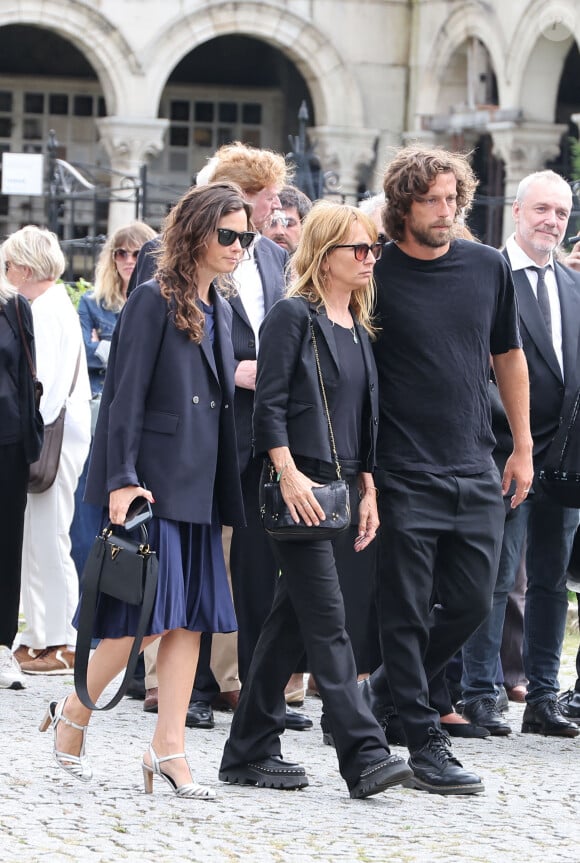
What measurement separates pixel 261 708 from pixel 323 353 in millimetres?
1055

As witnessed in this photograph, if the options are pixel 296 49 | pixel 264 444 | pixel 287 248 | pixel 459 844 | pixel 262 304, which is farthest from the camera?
pixel 296 49

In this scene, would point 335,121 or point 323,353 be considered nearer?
point 323,353

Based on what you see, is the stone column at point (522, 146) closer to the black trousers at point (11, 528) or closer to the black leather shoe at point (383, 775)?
the black trousers at point (11, 528)

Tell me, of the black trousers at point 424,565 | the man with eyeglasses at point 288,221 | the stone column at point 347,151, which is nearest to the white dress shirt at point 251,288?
the man with eyeglasses at point 288,221

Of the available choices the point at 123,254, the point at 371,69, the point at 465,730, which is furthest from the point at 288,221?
the point at 371,69

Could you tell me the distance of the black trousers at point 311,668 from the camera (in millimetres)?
5172

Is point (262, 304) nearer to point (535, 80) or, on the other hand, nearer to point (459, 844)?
point (459, 844)

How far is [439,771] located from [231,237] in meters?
1.67

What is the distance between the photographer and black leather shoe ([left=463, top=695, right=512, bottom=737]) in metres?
6.45

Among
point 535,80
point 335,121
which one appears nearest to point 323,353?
point 535,80

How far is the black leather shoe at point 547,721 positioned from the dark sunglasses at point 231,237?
2.20 meters

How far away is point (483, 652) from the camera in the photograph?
21.8 ft

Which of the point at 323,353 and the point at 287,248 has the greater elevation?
the point at 287,248

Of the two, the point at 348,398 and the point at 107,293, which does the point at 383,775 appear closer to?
the point at 348,398
